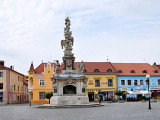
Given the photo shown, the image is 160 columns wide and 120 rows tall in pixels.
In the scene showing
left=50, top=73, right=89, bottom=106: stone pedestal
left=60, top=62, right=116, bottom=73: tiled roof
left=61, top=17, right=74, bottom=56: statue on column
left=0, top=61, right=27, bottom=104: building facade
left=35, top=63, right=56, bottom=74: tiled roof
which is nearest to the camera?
left=50, top=73, right=89, bottom=106: stone pedestal

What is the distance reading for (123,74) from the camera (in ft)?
219

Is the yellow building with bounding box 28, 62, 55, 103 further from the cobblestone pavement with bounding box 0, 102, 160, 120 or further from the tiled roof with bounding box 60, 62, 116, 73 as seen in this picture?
the cobblestone pavement with bounding box 0, 102, 160, 120

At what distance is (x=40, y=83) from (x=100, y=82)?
1438 cm

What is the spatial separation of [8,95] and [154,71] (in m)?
37.1

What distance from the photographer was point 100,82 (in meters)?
64.3

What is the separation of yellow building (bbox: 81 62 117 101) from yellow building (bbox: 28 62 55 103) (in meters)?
9.05

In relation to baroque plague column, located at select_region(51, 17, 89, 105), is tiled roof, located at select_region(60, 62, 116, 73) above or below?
above

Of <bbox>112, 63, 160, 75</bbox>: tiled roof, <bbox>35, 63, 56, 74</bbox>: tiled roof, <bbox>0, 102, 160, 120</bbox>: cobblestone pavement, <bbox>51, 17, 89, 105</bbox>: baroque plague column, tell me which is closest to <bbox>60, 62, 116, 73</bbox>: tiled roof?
<bbox>112, 63, 160, 75</bbox>: tiled roof

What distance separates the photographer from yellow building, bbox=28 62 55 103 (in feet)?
202

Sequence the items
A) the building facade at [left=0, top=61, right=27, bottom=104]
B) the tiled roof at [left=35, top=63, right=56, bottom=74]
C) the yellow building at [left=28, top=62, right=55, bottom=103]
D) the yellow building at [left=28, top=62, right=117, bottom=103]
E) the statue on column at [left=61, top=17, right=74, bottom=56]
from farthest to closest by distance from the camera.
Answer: the tiled roof at [left=35, top=63, right=56, bottom=74]
the yellow building at [left=28, top=62, right=117, bottom=103]
the yellow building at [left=28, top=62, right=55, bottom=103]
the building facade at [left=0, top=61, right=27, bottom=104]
the statue on column at [left=61, top=17, right=74, bottom=56]

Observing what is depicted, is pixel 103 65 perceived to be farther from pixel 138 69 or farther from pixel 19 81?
pixel 19 81

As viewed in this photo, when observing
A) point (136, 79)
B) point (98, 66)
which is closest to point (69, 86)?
point (98, 66)

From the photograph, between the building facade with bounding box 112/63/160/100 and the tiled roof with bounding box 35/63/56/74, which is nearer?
the tiled roof with bounding box 35/63/56/74

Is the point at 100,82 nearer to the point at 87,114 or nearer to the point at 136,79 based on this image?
the point at 136,79
